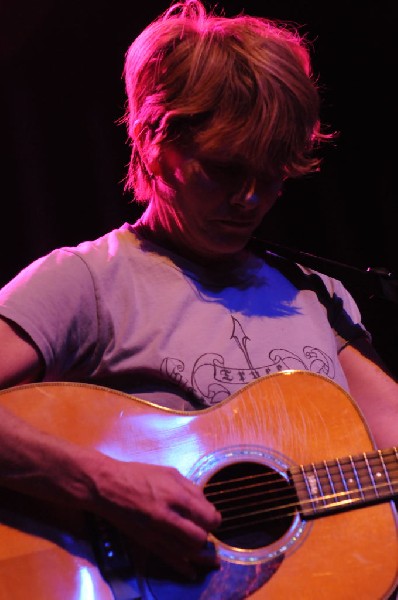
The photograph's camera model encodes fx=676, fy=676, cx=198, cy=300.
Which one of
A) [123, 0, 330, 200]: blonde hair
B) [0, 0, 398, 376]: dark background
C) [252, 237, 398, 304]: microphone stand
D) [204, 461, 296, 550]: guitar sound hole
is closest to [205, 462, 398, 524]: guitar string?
[204, 461, 296, 550]: guitar sound hole

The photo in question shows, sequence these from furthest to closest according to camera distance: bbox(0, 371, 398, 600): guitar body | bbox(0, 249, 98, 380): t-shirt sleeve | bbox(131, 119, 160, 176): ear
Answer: bbox(131, 119, 160, 176): ear
bbox(0, 249, 98, 380): t-shirt sleeve
bbox(0, 371, 398, 600): guitar body

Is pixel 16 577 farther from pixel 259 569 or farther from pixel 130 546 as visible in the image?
pixel 259 569

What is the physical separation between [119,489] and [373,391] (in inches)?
36.0

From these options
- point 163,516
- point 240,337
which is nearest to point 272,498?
point 163,516

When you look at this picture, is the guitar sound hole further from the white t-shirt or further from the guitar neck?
the white t-shirt

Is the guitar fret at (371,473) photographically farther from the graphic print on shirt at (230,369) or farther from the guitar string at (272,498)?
the graphic print on shirt at (230,369)

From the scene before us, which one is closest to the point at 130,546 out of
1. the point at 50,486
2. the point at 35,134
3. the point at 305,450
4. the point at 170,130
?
the point at 50,486

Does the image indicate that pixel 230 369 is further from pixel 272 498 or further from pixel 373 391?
pixel 373 391

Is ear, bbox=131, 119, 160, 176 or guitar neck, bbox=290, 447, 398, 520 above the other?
ear, bbox=131, 119, 160, 176

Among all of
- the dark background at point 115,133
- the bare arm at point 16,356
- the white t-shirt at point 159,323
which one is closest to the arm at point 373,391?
the white t-shirt at point 159,323

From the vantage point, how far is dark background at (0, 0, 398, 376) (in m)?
2.62

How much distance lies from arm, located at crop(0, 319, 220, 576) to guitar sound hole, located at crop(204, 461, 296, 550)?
0.28 feet

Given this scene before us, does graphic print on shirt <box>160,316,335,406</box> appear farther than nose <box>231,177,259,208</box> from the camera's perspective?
No

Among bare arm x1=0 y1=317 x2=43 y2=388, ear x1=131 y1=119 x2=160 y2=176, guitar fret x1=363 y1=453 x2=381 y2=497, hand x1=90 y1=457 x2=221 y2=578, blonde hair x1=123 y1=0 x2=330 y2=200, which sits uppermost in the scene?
blonde hair x1=123 y1=0 x2=330 y2=200
